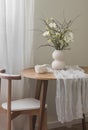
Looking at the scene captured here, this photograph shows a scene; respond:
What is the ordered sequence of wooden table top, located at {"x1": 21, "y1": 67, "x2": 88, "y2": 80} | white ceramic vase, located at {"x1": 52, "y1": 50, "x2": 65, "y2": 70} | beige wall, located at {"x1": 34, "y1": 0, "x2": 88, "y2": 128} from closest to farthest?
wooden table top, located at {"x1": 21, "y1": 67, "x2": 88, "y2": 80} < white ceramic vase, located at {"x1": 52, "y1": 50, "x2": 65, "y2": 70} < beige wall, located at {"x1": 34, "y1": 0, "x2": 88, "y2": 128}

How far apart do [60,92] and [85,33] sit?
1.14 metres

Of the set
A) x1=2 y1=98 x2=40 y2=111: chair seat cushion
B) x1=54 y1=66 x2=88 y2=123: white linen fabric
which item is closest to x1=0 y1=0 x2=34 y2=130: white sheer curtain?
x1=2 y1=98 x2=40 y2=111: chair seat cushion

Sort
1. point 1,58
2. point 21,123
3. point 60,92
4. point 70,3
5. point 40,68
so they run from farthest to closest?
1. point 70,3
2. point 21,123
3. point 1,58
4. point 40,68
5. point 60,92

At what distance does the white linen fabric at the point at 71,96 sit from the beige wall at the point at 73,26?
699 millimetres

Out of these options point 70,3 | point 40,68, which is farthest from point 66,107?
point 70,3

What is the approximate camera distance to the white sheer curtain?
8.19 ft

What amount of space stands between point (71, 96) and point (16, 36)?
2.88ft

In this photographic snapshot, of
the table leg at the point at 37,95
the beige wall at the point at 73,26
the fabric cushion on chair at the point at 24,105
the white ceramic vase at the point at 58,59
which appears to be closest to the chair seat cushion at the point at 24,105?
the fabric cushion on chair at the point at 24,105

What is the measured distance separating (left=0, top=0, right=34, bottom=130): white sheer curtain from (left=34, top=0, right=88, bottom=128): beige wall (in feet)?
0.50

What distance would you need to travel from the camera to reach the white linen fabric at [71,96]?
2.13 meters

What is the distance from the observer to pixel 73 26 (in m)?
2.95

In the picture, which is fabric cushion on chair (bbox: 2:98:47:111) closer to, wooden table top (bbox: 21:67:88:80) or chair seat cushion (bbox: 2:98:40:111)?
chair seat cushion (bbox: 2:98:40:111)

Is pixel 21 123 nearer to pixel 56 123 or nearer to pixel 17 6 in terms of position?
pixel 56 123

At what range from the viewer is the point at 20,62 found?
103 inches
